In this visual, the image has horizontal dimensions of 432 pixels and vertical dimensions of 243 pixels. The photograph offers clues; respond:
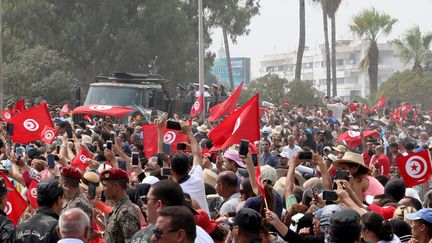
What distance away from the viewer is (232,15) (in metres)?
54.1

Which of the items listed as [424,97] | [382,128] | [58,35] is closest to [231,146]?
[382,128]

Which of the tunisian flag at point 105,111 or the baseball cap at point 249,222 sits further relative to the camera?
the tunisian flag at point 105,111

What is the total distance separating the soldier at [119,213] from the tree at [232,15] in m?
44.6

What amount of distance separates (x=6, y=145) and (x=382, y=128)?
46.0ft

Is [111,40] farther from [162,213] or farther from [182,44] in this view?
[162,213]

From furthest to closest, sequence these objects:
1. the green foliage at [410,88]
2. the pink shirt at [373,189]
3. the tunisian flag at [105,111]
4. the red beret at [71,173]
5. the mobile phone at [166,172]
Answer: the green foliage at [410,88] < the tunisian flag at [105,111] < the pink shirt at [373,189] < the mobile phone at [166,172] < the red beret at [71,173]

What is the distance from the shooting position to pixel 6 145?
640 inches

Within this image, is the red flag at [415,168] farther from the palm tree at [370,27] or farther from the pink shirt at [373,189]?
the palm tree at [370,27]

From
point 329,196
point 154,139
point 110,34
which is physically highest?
point 110,34

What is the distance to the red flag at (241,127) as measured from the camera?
41.9 feet

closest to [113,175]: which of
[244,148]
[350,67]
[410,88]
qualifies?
[244,148]

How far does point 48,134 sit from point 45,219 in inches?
407

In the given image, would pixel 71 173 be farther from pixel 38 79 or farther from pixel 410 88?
pixel 410 88

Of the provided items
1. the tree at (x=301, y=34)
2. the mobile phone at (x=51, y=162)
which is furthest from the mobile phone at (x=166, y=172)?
the tree at (x=301, y=34)
